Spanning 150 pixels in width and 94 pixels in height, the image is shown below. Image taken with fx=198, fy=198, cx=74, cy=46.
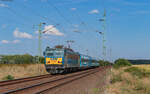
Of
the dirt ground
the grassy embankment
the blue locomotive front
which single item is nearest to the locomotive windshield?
the blue locomotive front

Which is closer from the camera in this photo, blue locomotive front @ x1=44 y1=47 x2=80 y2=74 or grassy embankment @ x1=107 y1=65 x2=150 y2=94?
grassy embankment @ x1=107 y1=65 x2=150 y2=94

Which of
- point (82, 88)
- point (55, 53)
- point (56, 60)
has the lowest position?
point (82, 88)

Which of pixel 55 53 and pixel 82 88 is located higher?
pixel 55 53

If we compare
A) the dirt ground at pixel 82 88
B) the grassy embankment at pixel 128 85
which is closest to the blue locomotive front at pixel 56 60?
the grassy embankment at pixel 128 85

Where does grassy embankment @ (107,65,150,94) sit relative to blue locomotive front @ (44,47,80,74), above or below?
below

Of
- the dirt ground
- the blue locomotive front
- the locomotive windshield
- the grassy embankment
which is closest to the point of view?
the dirt ground

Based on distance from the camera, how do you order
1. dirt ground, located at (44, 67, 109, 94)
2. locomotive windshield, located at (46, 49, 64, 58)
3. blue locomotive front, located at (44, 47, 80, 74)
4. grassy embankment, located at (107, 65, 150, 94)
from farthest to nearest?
locomotive windshield, located at (46, 49, 64, 58), blue locomotive front, located at (44, 47, 80, 74), grassy embankment, located at (107, 65, 150, 94), dirt ground, located at (44, 67, 109, 94)

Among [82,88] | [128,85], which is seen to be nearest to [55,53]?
[82,88]

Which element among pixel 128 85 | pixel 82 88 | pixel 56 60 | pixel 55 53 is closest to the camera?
pixel 82 88

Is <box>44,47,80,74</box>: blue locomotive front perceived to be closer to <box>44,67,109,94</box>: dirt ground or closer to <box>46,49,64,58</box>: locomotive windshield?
<box>46,49,64,58</box>: locomotive windshield

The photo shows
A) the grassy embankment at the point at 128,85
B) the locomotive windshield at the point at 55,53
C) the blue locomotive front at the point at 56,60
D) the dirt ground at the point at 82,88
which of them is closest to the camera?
the dirt ground at the point at 82,88

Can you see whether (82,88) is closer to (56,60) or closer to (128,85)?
(128,85)

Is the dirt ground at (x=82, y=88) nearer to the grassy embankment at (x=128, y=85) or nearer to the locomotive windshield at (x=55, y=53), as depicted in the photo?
the grassy embankment at (x=128, y=85)

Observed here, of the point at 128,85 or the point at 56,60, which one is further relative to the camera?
the point at 56,60
